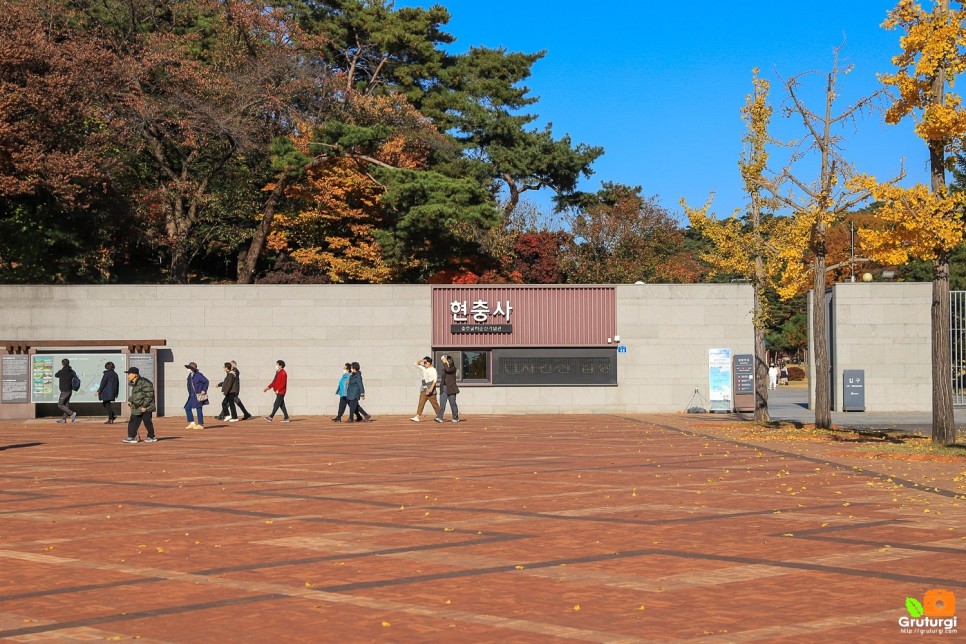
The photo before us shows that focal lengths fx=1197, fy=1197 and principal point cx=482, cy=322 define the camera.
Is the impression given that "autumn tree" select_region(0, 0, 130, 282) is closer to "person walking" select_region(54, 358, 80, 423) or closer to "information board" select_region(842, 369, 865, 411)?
"person walking" select_region(54, 358, 80, 423)

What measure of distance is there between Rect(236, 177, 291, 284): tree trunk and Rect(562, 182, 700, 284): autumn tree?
17207mm

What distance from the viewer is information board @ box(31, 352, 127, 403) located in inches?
1388

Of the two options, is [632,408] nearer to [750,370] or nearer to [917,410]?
[750,370]

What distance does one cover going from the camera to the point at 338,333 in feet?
125

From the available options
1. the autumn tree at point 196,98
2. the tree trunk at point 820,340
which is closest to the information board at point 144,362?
the autumn tree at point 196,98

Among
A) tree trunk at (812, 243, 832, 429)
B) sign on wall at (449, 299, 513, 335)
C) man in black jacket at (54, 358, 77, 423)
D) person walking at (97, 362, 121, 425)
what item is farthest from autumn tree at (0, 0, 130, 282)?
tree trunk at (812, 243, 832, 429)

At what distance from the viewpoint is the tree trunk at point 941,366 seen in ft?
71.7

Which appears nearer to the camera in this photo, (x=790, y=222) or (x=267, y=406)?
(x=790, y=222)

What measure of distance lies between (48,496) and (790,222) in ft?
77.6

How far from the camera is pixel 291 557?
410 inches

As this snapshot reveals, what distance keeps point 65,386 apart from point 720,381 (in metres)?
19.9

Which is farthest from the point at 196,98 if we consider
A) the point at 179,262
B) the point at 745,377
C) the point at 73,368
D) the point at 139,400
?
the point at 139,400

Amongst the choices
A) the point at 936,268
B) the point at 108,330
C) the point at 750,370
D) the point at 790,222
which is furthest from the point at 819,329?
the point at 108,330

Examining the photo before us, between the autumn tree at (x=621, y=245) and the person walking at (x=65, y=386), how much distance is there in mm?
31463
